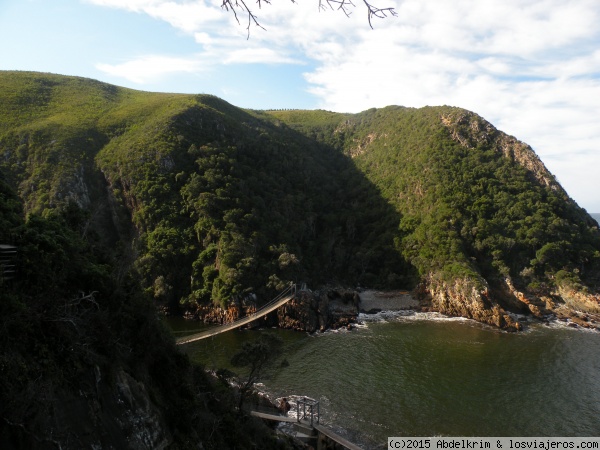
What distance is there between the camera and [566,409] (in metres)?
18.2

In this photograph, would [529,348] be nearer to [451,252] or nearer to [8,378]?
[451,252]

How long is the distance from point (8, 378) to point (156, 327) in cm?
561

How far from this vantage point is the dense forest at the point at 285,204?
33.4 meters

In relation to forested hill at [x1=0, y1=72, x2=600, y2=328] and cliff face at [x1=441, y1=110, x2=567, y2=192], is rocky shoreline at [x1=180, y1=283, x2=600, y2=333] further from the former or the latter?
cliff face at [x1=441, y1=110, x2=567, y2=192]

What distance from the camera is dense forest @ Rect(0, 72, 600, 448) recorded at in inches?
1315

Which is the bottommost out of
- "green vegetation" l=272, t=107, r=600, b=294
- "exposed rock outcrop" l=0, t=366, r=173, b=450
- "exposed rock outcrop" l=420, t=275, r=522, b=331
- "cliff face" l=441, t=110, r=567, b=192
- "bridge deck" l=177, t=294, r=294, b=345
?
"bridge deck" l=177, t=294, r=294, b=345

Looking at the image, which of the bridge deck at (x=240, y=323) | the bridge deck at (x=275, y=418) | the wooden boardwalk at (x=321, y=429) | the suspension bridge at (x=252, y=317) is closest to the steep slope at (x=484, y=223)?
the suspension bridge at (x=252, y=317)

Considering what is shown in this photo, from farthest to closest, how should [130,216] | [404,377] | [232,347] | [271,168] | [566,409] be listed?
1. [271,168]
2. [130,216]
3. [232,347]
4. [404,377]
5. [566,409]

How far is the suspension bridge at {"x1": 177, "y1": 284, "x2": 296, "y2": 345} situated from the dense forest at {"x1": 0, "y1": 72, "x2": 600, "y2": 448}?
3.31 feet

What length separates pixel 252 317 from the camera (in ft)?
94.9

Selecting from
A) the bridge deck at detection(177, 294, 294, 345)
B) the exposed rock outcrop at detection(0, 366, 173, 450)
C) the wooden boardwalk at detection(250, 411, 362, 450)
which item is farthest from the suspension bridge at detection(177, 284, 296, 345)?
the exposed rock outcrop at detection(0, 366, 173, 450)

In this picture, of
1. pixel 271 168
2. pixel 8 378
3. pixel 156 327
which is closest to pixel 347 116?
pixel 271 168

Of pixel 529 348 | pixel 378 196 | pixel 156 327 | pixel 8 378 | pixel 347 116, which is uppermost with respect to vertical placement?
pixel 347 116

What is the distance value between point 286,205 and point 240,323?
1721 cm
